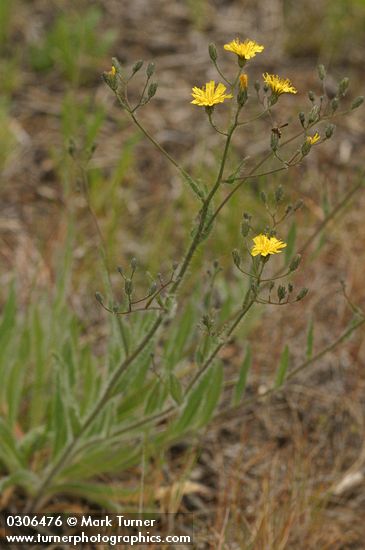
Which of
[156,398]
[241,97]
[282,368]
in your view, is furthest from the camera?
[156,398]

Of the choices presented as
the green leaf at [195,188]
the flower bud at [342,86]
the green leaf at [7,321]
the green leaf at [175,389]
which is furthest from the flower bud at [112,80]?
the green leaf at [7,321]

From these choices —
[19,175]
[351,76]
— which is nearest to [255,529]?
[19,175]

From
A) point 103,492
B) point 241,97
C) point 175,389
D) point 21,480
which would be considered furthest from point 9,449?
point 241,97

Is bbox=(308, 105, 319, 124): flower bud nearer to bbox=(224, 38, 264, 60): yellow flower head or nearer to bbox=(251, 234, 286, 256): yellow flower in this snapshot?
bbox=(224, 38, 264, 60): yellow flower head

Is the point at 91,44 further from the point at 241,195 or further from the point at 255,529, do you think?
the point at 255,529

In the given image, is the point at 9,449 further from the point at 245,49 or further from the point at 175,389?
the point at 245,49

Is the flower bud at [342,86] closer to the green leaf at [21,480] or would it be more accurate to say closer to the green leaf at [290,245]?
the green leaf at [290,245]

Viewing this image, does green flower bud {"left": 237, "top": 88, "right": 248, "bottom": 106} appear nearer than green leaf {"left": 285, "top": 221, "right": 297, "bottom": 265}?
Yes

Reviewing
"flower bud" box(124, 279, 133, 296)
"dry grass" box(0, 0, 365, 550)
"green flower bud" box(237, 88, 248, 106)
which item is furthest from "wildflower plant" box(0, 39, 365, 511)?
"dry grass" box(0, 0, 365, 550)
